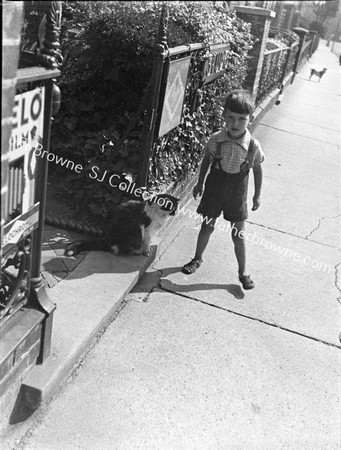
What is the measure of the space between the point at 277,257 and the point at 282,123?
7.03m

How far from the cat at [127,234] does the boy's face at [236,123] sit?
899 mm

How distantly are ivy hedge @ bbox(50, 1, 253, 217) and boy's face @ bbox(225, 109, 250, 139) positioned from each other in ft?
2.80

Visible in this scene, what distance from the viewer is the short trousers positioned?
388cm

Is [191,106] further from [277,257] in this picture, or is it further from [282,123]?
[282,123]

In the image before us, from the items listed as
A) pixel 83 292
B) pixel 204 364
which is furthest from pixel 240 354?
pixel 83 292

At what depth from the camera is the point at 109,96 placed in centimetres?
460

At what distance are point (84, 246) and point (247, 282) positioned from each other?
135 centimetres

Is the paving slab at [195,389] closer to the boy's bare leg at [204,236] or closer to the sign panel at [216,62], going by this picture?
the boy's bare leg at [204,236]

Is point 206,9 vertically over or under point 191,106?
over

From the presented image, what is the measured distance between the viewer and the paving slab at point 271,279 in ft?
12.4

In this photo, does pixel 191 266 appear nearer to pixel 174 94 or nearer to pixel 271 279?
pixel 271 279

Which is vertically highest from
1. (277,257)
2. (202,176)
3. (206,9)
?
(206,9)

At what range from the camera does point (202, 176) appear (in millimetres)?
3963

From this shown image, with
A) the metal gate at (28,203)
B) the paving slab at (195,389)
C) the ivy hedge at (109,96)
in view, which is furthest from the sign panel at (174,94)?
the metal gate at (28,203)
